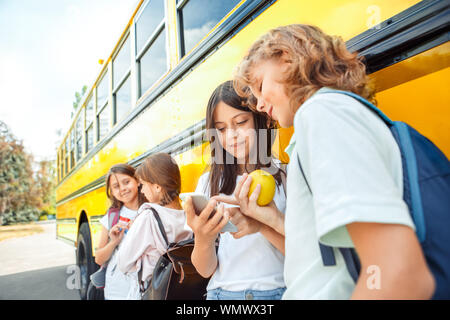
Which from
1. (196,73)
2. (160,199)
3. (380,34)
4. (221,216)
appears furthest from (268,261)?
(196,73)

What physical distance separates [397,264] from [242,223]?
0.54m

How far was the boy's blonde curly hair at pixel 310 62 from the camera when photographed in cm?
64

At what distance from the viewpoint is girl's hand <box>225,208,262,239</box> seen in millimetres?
894

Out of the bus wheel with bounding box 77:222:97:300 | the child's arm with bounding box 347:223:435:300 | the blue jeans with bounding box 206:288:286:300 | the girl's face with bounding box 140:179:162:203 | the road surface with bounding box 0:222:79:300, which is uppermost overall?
the girl's face with bounding box 140:179:162:203

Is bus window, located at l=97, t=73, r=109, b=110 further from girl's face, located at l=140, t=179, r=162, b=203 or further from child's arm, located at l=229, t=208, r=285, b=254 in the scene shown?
child's arm, located at l=229, t=208, r=285, b=254

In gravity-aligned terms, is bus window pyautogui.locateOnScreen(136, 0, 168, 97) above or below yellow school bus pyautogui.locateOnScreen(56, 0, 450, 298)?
above

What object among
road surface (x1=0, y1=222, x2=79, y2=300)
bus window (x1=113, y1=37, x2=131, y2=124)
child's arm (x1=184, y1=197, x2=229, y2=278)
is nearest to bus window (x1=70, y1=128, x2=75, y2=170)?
road surface (x1=0, y1=222, x2=79, y2=300)

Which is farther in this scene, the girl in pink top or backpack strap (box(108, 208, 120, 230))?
backpack strap (box(108, 208, 120, 230))

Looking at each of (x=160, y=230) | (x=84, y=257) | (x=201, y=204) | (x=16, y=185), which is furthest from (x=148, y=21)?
(x=16, y=185)

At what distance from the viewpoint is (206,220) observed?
921 millimetres

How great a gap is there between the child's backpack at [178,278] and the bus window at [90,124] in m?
2.86

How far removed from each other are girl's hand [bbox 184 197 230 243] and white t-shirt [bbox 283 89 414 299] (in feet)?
1.14

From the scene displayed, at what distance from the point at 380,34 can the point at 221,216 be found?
2.05 feet

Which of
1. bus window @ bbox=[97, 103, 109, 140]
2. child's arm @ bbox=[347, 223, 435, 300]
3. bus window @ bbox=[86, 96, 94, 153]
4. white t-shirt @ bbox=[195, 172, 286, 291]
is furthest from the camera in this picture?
bus window @ bbox=[86, 96, 94, 153]
